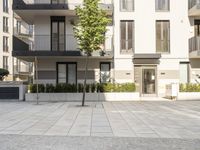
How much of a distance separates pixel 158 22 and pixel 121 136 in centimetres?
2138

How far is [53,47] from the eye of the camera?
3228 centimetres

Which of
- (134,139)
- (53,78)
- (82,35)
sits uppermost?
(82,35)

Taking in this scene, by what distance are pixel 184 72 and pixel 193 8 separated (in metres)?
4.88

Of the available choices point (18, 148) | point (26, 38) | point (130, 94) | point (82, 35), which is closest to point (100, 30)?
point (82, 35)

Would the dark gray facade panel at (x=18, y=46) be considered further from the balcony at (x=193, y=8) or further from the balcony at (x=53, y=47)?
the balcony at (x=193, y=8)

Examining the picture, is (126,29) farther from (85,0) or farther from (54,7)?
(85,0)

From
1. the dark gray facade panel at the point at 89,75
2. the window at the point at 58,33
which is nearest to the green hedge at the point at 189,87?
the dark gray facade panel at the point at 89,75

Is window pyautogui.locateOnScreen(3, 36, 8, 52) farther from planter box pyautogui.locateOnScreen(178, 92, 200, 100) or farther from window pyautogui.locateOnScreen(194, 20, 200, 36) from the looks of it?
planter box pyautogui.locateOnScreen(178, 92, 200, 100)

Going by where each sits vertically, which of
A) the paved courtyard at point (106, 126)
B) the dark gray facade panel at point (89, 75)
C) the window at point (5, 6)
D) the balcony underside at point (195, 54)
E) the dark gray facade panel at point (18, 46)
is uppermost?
the window at point (5, 6)

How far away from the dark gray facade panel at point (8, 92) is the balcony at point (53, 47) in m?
2.66

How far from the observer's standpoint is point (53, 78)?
32562mm

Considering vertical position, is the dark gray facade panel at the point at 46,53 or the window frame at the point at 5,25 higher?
the window frame at the point at 5,25

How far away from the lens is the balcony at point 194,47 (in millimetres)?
30814

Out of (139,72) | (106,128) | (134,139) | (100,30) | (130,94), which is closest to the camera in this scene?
(134,139)
